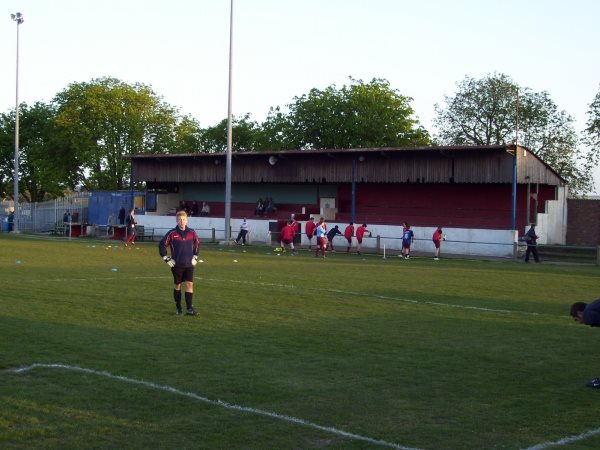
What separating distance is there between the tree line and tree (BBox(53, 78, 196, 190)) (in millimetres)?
83

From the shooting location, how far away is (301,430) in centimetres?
764

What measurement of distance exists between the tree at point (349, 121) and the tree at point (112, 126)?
9895 millimetres

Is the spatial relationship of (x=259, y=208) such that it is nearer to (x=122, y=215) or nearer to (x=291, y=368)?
(x=122, y=215)

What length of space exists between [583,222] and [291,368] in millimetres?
38363

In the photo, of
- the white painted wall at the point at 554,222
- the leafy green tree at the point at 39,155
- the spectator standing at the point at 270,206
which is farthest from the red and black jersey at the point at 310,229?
the leafy green tree at the point at 39,155

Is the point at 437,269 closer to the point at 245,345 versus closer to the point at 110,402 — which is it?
the point at 245,345

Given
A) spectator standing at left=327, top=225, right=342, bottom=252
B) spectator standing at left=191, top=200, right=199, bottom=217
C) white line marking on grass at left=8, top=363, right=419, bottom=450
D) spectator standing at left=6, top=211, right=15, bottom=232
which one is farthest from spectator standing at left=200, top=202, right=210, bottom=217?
white line marking on grass at left=8, top=363, right=419, bottom=450

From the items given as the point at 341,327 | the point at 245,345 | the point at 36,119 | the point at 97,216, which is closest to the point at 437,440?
the point at 245,345

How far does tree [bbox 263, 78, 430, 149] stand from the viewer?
66188 millimetres

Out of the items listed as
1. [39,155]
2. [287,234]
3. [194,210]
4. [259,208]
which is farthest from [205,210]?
[39,155]

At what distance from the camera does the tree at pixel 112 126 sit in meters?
69.8

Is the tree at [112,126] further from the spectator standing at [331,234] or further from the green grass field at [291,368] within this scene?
the green grass field at [291,368]

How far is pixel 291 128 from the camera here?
68688mm

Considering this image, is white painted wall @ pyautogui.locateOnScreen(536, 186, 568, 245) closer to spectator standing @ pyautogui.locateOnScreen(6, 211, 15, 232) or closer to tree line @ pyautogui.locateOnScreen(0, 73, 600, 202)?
tree line @ pyautogui.locateOnScreen(0, 73, 600, 202)
